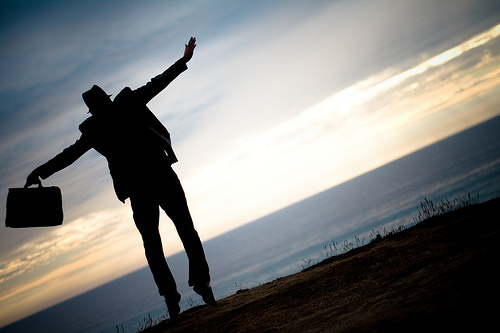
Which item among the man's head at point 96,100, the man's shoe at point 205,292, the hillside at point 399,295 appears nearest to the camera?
the hillside at point 399,295

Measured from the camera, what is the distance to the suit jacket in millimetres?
3822

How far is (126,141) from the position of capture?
389 centimetres

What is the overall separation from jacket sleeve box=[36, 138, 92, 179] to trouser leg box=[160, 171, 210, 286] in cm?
134

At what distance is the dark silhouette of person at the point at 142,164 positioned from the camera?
3824mm

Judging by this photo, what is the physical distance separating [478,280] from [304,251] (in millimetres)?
89880

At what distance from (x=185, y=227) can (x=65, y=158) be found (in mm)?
1997

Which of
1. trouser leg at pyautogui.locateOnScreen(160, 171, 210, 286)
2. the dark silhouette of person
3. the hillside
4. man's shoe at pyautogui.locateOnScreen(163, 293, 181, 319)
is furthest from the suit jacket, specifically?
the hillside

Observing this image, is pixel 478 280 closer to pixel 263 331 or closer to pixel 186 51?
pixel 263 331

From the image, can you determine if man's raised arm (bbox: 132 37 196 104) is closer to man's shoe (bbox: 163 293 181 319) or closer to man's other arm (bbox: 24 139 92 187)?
man's other arm (bbox: 24 139 92 187)

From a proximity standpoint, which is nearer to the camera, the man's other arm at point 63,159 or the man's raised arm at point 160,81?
the man's raised arm at point 160,81

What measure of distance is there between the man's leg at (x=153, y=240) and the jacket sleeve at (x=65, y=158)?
101 centimetres

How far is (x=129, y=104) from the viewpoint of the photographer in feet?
12.8

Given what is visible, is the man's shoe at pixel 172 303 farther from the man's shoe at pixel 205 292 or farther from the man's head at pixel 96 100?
the man's head at pixel 96 100

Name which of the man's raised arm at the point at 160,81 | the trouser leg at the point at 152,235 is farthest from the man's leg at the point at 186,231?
the man's raised arm at the point at 160,81
